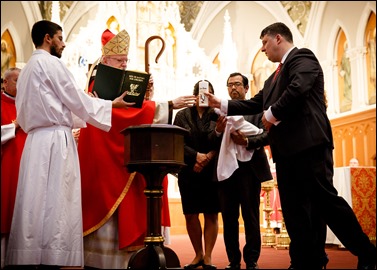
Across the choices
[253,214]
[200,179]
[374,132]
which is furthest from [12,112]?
[374,132]

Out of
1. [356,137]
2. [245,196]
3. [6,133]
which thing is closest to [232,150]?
[245,196]

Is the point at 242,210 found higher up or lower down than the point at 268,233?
higher up

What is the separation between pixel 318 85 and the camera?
12.1 feet

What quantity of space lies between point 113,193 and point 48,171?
2.08 ft

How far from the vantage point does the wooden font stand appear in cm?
354

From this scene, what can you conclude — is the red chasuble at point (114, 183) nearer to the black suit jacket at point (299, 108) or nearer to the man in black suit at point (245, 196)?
the man in black suit at point (245, 196)

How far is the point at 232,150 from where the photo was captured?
4500mm

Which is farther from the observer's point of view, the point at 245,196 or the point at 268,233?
the point at 268,233

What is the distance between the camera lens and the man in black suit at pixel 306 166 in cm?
350

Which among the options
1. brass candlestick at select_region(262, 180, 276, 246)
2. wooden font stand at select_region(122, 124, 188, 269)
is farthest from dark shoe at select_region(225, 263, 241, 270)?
brass candlestick at select_region(262, 180, 276, 246)

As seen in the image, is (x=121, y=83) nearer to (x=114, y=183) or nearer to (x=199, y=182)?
(x=114, y=183)

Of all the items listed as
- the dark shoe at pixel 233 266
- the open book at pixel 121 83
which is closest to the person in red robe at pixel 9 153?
the open book at pixel 121 83

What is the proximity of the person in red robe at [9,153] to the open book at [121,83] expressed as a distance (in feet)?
2.26

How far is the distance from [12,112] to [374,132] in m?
8.23
